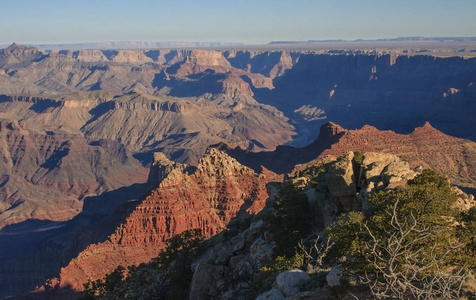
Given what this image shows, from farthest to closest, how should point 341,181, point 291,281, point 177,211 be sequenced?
point 177,211
point 341,181
point 291,281

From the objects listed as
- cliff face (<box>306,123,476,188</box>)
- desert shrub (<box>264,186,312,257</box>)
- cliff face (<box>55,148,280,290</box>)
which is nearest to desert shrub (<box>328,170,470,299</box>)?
desert shrub (<box>264,186,312,257</box>)

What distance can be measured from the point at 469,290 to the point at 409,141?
90829mm

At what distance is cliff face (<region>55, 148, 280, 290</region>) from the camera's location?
225 ft

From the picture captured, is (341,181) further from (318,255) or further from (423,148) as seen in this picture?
(423,148)

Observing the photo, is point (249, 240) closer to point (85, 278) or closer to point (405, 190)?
point (405, 190)

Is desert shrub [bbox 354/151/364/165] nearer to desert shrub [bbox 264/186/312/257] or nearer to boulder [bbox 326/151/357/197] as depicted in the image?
boulder [bbox 326/151/357/197]

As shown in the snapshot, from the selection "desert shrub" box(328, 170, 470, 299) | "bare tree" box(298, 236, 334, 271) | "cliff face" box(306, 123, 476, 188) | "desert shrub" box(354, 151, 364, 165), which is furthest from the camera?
"cliff face" box(306, 123, 476, 188)

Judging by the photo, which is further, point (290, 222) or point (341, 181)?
point (290, 222)

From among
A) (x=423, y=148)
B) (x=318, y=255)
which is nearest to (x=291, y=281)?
(x=318, y=255)

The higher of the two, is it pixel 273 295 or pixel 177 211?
pixel 273 295

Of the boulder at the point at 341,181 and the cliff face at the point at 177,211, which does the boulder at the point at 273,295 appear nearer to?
the boulder at the point at 341,181

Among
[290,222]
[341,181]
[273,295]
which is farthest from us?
[290,222]

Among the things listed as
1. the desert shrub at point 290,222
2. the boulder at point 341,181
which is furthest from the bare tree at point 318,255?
the boulder at point 341,181

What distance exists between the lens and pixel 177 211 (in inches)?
2879
